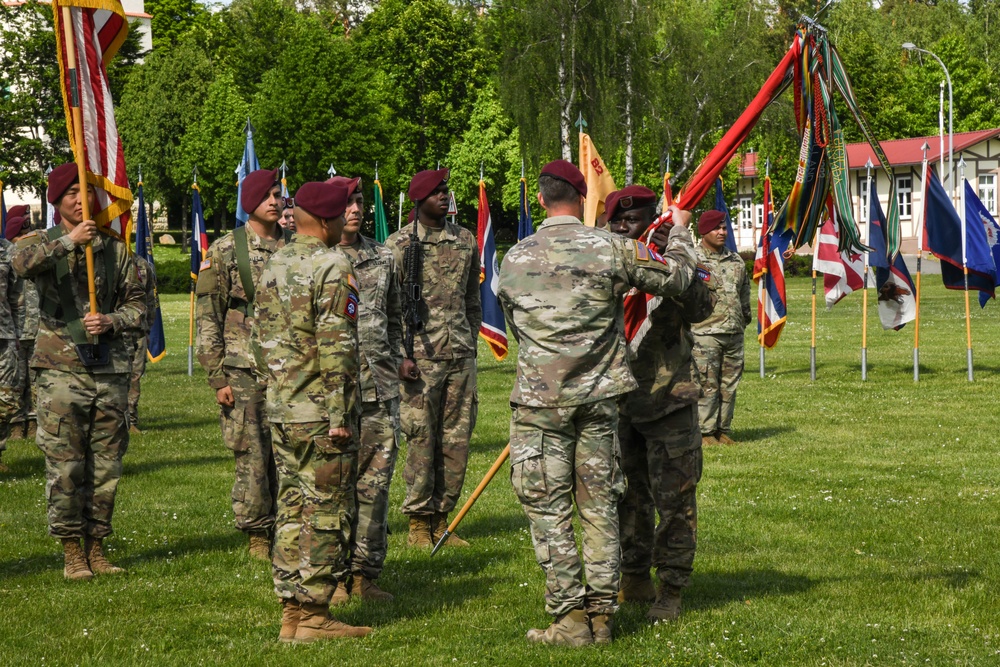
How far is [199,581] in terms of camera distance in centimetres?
866

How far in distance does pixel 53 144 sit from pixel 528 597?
2270 inches

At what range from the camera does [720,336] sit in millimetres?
14992

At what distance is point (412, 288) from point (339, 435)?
2867 mm

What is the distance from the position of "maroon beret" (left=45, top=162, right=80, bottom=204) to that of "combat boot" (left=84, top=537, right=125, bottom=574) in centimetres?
239

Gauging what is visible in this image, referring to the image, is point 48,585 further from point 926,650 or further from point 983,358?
point 983,358

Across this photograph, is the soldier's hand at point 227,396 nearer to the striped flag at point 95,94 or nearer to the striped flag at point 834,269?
the striped flag at point 95,94

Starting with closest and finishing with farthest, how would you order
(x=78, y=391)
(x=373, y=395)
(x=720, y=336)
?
(x=373, y=395)
(x=78, y=391)
(x=720, y=336)

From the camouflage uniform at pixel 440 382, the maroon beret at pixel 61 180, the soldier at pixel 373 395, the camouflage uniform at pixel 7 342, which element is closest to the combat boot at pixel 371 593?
the soldier at pixel 373 395

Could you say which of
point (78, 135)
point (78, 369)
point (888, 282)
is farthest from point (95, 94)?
point (888, 282)

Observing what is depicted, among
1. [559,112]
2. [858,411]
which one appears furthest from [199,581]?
[559,112]

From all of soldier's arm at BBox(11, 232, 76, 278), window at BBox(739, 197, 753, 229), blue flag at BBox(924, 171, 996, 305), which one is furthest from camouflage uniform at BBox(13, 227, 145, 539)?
window at BBox(739, 197, 753, 229)

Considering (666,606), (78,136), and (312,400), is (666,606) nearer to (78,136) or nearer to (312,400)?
(312,400)

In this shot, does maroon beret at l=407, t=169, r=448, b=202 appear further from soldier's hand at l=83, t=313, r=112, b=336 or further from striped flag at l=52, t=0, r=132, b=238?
soldier's hand at l=83, t=313, r=112, b=336

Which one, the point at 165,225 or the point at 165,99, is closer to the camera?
the point at 165,99
